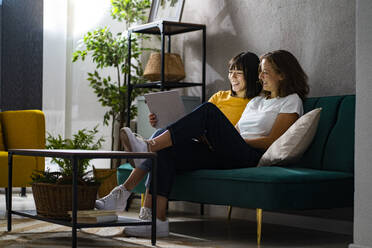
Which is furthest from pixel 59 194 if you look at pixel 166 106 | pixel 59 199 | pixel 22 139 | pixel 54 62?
pixel 54 62

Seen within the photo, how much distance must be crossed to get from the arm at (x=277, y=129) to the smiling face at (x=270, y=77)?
0.20 meters

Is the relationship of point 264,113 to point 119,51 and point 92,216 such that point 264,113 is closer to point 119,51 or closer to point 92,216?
point 92,216

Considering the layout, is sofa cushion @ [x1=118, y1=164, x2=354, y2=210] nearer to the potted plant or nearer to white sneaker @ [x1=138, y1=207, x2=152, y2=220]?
white sneaker @ [x1=138, y1=207, x2=152, y2=220]

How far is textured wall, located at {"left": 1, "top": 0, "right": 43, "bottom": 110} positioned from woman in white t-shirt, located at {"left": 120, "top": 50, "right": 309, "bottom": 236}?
3100 mm

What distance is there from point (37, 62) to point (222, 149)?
11.0ft

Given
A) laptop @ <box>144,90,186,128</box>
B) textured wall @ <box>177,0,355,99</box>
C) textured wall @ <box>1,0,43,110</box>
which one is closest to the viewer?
laptop @ <box>144,90,186,128</box>

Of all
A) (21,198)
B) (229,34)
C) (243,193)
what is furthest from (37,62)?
(243,193)

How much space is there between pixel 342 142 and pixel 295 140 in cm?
23

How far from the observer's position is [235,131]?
3059 millimetres

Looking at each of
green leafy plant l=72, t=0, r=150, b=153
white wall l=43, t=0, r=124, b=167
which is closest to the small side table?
green leafy plant l=72, t=0, r=150, b=153

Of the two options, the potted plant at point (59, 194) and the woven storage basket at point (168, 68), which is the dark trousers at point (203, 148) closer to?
the potted plant at point (59, 194)

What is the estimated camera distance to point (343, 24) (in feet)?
10.8

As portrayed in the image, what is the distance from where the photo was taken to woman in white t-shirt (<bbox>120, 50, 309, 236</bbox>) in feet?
9.65

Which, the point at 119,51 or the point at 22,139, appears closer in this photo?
the point at 22,139
